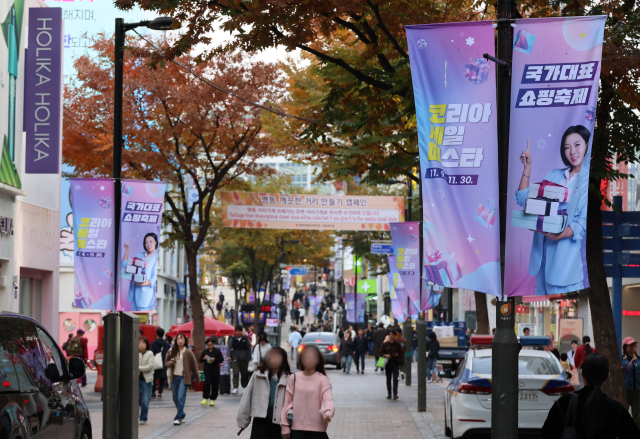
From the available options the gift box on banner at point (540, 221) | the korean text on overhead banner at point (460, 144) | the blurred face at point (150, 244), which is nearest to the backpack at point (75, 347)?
the blurred face at point (150, 244)

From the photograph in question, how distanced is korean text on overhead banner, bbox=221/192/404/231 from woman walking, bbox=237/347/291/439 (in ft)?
63.3

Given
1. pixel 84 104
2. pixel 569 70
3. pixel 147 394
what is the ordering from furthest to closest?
1. pixel 84 104
2. pixel 147 394
3. pixel 569 70

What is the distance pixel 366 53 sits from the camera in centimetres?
1328

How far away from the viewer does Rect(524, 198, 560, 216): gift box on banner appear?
7590mm

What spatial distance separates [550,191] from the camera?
7609 mm

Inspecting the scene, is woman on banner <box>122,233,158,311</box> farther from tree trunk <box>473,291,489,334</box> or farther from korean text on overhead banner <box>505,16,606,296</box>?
tree trunk <box>473,291,489,334</box>

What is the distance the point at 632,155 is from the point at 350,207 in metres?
17.7

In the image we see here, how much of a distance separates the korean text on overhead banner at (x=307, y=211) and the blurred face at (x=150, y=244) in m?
12.0

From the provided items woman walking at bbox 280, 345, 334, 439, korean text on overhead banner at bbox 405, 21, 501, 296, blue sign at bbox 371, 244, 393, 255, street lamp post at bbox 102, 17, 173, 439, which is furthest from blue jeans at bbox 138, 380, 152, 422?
blue sign at bbox 371, 244, 393, 255

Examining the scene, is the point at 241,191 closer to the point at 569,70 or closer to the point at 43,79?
the point at 43,79

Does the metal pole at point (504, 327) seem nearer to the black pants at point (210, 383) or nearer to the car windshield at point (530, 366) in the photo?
the car windshield at point (530, 366)

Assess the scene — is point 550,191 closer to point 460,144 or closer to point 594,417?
point 460,144

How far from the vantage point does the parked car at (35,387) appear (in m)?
7.63

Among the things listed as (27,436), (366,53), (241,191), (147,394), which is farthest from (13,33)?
(27,436)
